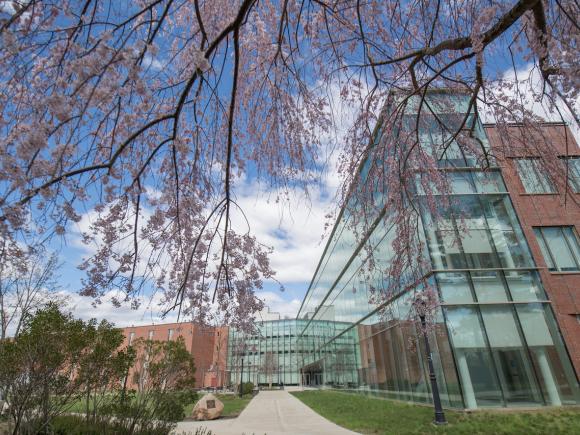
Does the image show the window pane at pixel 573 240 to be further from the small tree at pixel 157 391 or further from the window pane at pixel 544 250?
the small tree at pixel 157 391

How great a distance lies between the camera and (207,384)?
56.9 m

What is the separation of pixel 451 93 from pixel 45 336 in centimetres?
736

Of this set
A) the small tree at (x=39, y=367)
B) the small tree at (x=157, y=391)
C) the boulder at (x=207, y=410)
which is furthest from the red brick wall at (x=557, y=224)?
the boulder at (x=207, y=410)

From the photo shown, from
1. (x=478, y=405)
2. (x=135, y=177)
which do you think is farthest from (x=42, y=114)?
(x=478, y=405)

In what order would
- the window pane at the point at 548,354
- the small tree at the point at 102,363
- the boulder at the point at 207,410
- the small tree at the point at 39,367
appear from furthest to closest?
the boulder at the point at 207,410, the window pane at the point at 548,354, the small tree at the point at 102,363, the small tree at the point at 39,367

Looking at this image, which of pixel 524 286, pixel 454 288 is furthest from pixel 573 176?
pixel 524 286

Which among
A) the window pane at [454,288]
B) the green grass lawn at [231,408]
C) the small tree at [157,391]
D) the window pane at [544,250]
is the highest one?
the window pane at [544,250]

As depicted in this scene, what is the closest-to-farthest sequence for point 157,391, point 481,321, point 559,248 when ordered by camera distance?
point 157,391 → point 481,321 → point 559,248

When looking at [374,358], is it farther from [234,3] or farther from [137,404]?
[234,3]

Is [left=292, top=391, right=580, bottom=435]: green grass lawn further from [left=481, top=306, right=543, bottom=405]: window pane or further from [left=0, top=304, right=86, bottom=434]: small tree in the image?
[left=0, top=304, right=86, bottom=434]: small tree

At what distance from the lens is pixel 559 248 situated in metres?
11.8

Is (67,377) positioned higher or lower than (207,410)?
higher

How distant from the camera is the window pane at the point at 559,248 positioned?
11547mm

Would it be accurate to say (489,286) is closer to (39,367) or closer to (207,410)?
(207,410)
